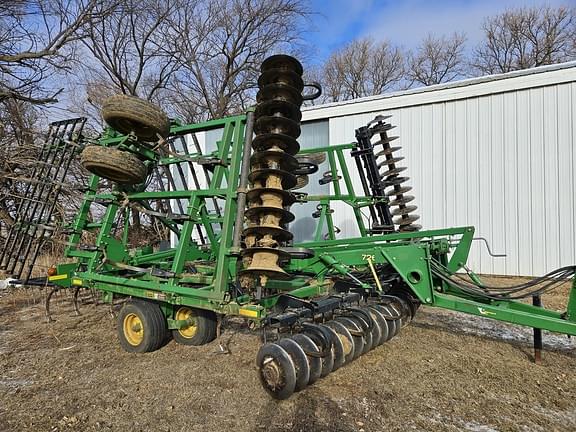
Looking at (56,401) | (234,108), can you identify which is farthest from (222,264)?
(234,108)

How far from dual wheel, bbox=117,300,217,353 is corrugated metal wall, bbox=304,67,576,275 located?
22.8ft

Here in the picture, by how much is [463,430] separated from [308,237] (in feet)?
29.2

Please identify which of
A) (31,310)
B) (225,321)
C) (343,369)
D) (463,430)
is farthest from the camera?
(31,310)

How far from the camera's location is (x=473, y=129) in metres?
9.50

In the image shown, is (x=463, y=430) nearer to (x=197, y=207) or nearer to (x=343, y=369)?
(x=343, y=369)

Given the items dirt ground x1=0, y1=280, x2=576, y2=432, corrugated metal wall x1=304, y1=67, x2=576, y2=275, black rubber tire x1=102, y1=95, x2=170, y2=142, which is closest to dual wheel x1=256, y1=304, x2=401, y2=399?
dirt ground x1=0, y1=280, x2=576, y2=432

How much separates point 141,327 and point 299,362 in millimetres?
2145

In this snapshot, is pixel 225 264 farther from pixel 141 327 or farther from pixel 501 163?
pixel 501 163

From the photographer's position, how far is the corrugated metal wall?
28.5 feet

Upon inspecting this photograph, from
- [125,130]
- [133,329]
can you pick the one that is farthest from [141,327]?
[125,130]

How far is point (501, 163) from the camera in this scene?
30.3 ft

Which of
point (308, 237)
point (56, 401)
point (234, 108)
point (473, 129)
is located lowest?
point (56, 401)

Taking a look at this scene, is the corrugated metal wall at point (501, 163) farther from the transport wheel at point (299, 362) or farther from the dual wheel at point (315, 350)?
the transport wheel at point (299, 362)

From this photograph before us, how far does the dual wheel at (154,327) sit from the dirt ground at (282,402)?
0.36ft
